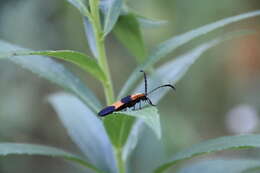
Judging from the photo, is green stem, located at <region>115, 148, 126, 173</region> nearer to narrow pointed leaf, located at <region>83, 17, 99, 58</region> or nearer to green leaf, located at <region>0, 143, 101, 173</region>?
green leaf, located at <region>0, 143, 101, 173</region>

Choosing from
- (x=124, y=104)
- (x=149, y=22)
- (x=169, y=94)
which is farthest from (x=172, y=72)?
(x=169, y=94)

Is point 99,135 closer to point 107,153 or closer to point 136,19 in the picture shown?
point 107,153

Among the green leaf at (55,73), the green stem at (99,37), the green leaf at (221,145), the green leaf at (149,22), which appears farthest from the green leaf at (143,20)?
the green leaf at (221,145)

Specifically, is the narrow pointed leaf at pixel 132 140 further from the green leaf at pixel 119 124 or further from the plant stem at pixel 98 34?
the plant stem at pixel 98 34

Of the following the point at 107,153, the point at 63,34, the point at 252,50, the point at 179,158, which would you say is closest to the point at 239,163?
the point at 179,158

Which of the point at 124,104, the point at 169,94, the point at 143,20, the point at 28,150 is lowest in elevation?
the point at 169,94

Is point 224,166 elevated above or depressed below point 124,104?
below

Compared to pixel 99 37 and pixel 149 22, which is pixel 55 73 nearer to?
pixel 99 37
